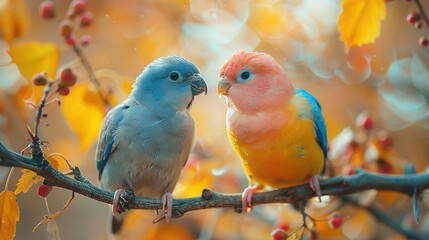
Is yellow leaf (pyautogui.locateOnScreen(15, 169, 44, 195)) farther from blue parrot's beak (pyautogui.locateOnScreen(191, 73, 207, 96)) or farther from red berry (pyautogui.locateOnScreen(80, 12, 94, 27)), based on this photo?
A: red berry (pyautogui.locateOnScreen(80, 12, 94, 27))

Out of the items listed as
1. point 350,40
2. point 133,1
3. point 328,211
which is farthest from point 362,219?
point 133,1

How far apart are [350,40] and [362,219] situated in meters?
1.97

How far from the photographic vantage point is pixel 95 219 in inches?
218

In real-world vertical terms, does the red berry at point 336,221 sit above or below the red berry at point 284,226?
above

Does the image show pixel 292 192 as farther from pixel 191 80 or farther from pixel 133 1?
pixel 133 1

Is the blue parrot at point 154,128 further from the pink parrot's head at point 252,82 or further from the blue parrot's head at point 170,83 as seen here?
the pink parrot's head at point 252,82

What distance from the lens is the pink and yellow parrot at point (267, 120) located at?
92.4 inches

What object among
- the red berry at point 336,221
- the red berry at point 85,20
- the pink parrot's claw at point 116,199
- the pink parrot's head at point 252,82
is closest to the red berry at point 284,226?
the red berry at point 336,221

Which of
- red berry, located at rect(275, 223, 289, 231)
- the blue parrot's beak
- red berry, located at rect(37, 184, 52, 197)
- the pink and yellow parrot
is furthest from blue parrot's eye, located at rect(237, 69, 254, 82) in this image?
red berry, located at rect(275, 223, 289, 231)

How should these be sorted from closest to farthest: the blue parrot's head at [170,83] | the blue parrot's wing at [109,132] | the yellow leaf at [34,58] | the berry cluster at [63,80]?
the berry cluster at [63,80] < the yellow leaf at [34,58] < the blue parrot's head at [170,83] < the blue parrot's wing at [109,132]

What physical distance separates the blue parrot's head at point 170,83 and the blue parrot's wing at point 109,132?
0.15 metres

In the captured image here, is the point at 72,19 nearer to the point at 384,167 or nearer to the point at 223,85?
the point at 223,85

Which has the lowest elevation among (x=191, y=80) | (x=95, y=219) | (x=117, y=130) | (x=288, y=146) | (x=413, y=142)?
(x=95, y=219)

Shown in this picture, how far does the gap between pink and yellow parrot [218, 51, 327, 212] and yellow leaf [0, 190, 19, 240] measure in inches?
47.0
